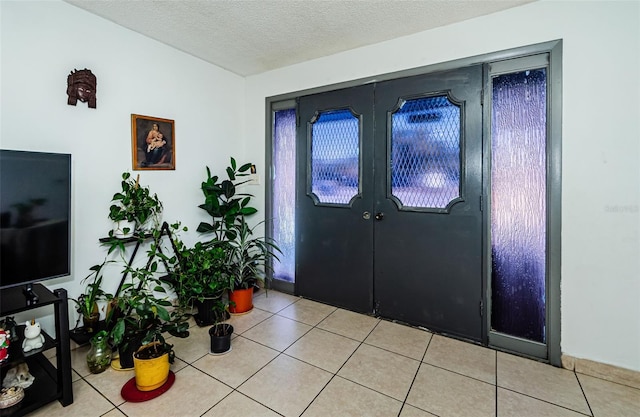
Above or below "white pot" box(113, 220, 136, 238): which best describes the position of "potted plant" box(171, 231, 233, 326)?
below

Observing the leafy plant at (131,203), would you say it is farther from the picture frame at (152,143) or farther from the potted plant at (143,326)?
the potted plant at (143,326)

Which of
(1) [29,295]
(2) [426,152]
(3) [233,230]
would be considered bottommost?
(1) [29,295]

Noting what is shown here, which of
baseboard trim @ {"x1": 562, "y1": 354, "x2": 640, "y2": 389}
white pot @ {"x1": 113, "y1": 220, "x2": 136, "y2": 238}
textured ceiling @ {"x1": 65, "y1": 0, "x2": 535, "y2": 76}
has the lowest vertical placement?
baseboard trim @ {"x1": 562, "y1": 354, "x2": 640, "y2": 389}

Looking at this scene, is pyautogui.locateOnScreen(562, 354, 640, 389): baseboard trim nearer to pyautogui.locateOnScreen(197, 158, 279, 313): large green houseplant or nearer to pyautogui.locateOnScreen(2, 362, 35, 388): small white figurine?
pyautogui.locateOnScreen(197, 158, 279, 313): large green houseplant

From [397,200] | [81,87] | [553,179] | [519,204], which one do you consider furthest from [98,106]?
[553,179]

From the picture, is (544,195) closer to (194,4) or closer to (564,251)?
(564,251)

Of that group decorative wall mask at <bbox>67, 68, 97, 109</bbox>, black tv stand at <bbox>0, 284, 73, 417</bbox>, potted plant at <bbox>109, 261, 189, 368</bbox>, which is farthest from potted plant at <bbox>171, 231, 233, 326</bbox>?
decorative wall mask at <bbox>67, 68, 97, 109</bbox>

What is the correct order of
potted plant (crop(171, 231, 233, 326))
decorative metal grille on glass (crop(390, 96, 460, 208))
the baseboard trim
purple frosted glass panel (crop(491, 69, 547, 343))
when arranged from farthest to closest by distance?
decorative metal grille on glass (crop(390, 96, 460, 208))
potted plant (crop(171, 231, 233, 326))
purple frosted glass panel (crop(491, 69, 547, 343))
the baseboard trim

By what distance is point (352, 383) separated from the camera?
1.95 meters

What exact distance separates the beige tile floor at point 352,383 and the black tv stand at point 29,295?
614 mm

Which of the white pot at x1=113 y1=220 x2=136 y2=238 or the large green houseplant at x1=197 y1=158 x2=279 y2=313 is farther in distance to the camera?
the large green houseplant at x1=197 y1=158 x2=279 y2=313

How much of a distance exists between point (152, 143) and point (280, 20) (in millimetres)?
1545

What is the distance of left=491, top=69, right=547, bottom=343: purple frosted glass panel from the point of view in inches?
86.4

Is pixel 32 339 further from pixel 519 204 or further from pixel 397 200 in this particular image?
pixel 519 204
